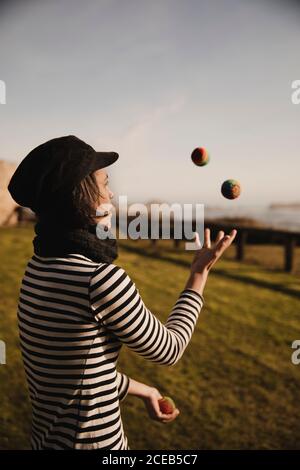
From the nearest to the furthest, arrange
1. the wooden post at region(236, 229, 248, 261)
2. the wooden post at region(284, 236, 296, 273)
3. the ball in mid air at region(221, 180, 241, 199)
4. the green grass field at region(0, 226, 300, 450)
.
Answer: the ball in mid air at region(221, 180, 241, 199) < the green grass field at region(0, 226, 300, 450) < the wooden post at region(284, 236, 296, 273) < the wooden post at region(236, 229, 248, 261)

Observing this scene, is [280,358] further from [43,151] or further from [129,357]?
[43,151]

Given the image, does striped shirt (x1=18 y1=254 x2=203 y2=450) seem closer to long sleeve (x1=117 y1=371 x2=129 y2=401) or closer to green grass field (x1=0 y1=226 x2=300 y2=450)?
long sleeve (x1=117 y1=371 x2=129 y2=401)

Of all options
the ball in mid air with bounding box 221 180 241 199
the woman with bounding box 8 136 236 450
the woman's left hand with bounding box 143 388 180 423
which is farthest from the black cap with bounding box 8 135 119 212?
the ball in mid air with bounding box 221 180 241 199

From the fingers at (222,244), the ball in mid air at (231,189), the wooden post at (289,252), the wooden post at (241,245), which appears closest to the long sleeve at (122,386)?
the fingers at (222,244)

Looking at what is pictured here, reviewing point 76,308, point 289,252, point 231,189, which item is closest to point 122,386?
point 76,308

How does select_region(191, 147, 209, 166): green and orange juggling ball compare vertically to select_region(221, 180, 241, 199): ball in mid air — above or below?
above

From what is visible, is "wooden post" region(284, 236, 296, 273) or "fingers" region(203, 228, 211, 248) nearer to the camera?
"fingers" region(203, 228, 211, 248)

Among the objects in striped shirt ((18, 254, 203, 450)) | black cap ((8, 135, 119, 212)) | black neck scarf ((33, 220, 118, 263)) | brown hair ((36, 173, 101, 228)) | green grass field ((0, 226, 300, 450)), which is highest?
black cap ((8, 135, 119, 212))

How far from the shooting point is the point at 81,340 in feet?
5.04

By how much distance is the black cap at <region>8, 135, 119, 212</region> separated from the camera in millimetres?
1520

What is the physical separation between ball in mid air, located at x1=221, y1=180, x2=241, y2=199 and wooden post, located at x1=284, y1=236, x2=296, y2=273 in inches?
237

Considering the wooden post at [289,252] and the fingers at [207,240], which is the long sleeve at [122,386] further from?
the wooden post at [289,252]

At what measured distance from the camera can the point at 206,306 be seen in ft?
20.9
